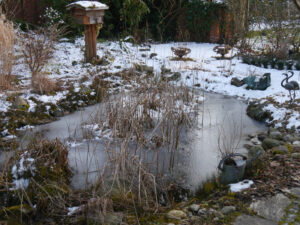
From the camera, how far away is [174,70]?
7.96 meters

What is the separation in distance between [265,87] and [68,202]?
16.8 ft

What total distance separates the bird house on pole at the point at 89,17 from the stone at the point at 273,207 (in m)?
6.22

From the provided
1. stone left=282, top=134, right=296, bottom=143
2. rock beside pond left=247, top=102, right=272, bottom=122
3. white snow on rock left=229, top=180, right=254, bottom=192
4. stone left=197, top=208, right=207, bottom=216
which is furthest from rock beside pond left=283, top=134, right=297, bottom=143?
stone left=197, top=208, right=207, bottom=216

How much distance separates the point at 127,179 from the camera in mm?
3438

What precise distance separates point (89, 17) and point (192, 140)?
176 inches

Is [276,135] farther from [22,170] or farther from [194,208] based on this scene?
[22,170]

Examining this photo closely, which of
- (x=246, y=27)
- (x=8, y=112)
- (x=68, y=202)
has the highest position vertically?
(x=246, y=27)

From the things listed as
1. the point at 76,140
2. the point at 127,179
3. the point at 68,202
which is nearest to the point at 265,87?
the point at 76,140

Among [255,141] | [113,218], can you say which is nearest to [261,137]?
[255,141]

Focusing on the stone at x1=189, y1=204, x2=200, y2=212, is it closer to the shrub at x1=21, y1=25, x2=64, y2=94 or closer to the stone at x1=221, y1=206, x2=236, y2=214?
the stone at x1=221, y1=206, x2=236, y2=214

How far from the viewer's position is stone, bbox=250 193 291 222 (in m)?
2.98

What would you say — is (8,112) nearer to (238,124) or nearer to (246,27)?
(238,124)

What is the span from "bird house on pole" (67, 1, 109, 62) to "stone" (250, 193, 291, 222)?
6225 millimetres

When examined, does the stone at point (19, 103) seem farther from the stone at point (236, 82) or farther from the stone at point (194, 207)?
the stone at point (236, 82)
